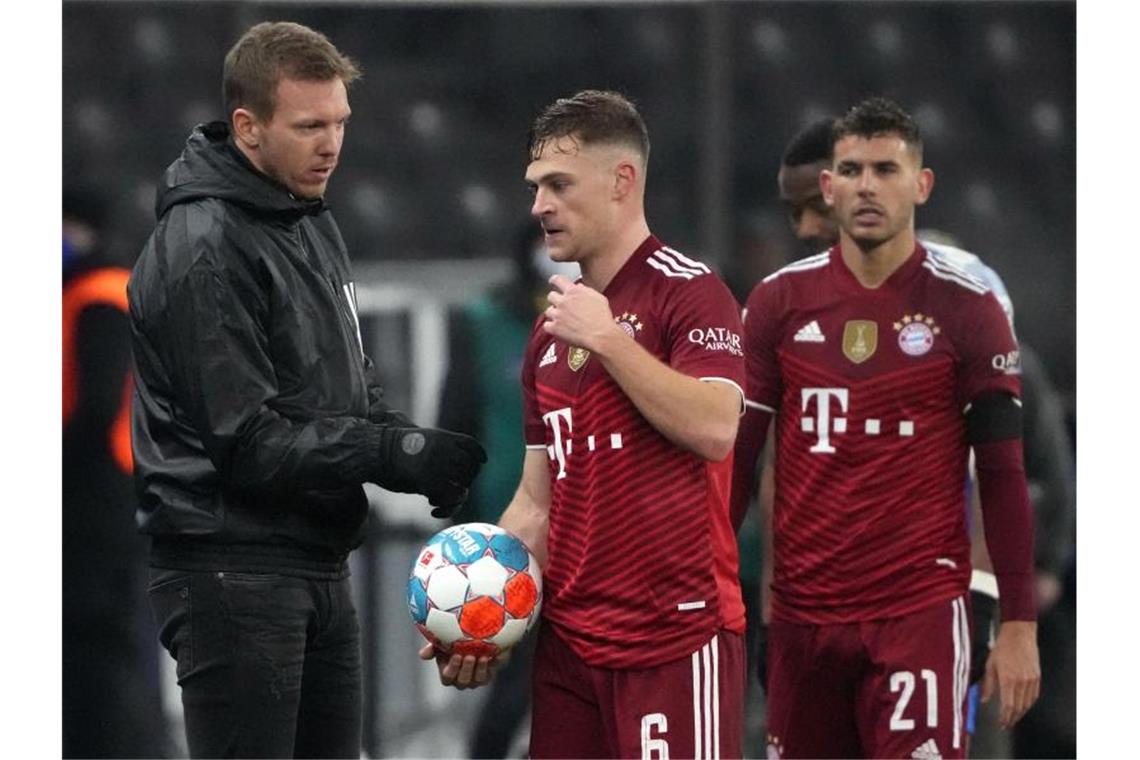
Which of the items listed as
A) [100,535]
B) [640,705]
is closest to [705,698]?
[640,705]

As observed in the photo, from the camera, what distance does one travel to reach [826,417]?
4980mm

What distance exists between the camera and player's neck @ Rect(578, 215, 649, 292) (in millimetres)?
4164

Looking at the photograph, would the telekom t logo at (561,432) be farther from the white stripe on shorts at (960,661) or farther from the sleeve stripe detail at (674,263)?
the white stripe on shorts at (960,661)

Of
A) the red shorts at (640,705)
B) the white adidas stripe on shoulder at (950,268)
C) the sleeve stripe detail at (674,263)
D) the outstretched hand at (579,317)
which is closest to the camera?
the outstretched hand at (579,317)

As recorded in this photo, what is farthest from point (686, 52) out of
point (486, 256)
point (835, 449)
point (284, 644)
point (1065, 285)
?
point (284, 644)

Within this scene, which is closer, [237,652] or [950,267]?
[237,652]

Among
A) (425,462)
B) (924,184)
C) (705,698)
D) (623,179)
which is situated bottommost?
(705,698)

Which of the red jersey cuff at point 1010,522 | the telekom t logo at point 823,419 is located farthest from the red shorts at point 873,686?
the telekom t logo at point 823,419

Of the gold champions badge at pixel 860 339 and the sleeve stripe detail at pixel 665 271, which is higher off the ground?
the sleeve stripe detail at pixel 665 271

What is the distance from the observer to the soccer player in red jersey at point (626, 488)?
397cm

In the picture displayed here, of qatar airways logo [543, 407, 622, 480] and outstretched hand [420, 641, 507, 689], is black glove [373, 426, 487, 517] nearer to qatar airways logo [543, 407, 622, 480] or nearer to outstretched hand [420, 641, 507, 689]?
qatar airways logo [543, 407, 622, 480]

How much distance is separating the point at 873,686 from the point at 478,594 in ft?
4.35

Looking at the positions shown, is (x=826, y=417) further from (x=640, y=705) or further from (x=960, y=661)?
(x=640, y=705)
